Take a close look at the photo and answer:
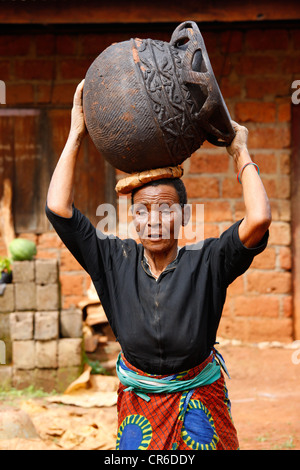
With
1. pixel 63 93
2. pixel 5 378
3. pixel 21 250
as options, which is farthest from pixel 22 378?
pixel 63 93

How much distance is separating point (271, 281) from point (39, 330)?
97.3 inches

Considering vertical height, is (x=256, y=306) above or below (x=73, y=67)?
below

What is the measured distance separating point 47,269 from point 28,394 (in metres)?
1.12

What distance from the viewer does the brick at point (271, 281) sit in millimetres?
6164

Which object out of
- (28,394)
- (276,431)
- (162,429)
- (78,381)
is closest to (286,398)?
(276,431)

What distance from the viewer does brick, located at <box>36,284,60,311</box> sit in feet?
17.6

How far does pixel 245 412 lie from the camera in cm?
476

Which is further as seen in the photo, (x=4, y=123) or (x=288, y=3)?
(x=4, y=123)

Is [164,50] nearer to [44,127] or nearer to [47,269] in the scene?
[47,269]

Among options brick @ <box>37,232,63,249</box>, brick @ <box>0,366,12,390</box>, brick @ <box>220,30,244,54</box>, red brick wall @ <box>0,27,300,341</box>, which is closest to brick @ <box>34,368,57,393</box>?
brick @ <box>0,366,12,390</box>

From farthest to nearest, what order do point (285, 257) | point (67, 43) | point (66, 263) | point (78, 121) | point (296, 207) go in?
1. point (66, 263)
2. point (67, 43)
3. point (296, 207)
4. point (285, 257)
5. point (78, 121)

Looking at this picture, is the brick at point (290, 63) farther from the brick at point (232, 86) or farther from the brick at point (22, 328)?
the brick at point (22, 328)

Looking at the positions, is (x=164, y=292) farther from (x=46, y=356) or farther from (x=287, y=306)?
(x=287, y=306)

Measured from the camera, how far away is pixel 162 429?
7.44ft
